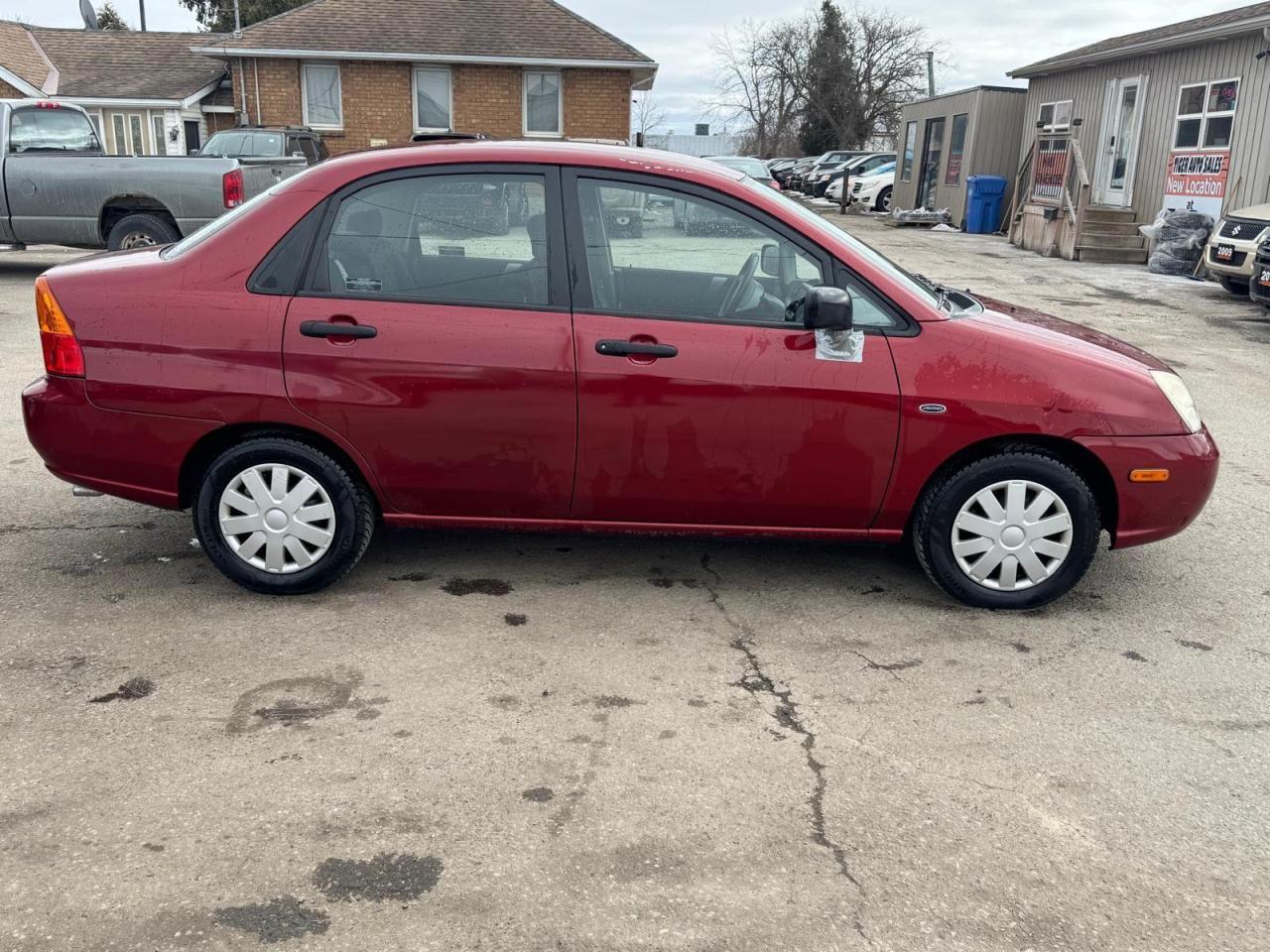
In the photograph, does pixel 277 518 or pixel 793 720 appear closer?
pixel 793 720

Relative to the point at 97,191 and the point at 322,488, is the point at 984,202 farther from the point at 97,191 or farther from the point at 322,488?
the point at 322,488

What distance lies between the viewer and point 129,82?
114 ft

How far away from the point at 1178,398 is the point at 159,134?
119 ft

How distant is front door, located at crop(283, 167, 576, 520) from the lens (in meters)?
4.09

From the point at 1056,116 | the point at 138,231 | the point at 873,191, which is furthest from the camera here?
the point at 873,191

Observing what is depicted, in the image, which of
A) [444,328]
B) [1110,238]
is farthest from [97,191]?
[1110,238]

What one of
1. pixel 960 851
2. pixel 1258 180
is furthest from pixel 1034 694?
pixel 1258 180

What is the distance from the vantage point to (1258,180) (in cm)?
1630

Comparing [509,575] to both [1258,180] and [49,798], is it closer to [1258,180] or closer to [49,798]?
[49,798]

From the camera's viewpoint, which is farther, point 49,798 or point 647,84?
point 647,84

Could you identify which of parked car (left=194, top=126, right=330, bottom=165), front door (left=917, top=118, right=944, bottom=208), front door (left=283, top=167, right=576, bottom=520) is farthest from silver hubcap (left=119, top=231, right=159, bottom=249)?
front door (left=917, top=118, right=944, bottom=208)

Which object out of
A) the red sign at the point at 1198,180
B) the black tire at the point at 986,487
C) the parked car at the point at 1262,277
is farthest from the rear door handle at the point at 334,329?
the red sign at the point at 1198,180

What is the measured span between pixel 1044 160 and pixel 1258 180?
6643 mm

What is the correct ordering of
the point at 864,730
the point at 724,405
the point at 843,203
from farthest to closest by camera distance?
the point at 843,203 < the point at 724,405 < the point at 864,730
